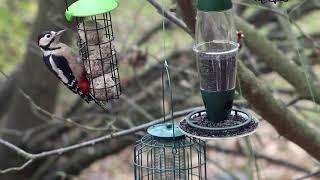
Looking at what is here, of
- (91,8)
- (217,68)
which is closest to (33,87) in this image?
(91,8)

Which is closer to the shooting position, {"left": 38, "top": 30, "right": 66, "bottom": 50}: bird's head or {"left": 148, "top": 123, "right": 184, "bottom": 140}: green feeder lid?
{"left": 148, "top": 123, "right": 184, "bottom": 140}: green feeder lid

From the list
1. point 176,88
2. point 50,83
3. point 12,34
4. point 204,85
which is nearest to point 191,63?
point 176,88

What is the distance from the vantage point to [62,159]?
5.89 m

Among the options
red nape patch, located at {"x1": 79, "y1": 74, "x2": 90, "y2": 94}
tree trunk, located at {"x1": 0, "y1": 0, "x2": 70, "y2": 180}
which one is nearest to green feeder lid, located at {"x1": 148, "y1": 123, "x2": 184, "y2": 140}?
red nape patch, located at {"x1": 79, "y1": 74, "x2": 90, "y2": 94}

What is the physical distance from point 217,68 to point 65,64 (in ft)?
3.28

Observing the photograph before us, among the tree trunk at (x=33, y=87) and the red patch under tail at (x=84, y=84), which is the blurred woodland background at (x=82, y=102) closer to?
the tree trunk at (x=33, y=87)

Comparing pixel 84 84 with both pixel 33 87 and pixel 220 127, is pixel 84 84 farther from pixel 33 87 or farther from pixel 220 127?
pixel 33 87

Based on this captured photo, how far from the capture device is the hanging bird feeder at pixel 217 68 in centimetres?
245

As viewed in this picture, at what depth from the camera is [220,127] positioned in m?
2.41

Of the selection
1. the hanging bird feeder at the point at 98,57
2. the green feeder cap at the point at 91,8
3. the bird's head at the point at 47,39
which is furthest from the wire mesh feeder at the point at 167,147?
the bird's head at the point at 47,39

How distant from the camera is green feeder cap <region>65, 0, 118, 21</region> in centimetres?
252

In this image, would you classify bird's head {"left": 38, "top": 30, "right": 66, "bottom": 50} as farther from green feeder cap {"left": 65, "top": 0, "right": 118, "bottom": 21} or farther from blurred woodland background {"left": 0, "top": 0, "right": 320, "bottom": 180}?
blurred woodland background {"left": 0, "top": 0, "right": 320, "bottom": 180}

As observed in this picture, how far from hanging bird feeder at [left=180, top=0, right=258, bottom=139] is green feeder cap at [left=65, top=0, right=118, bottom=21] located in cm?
35

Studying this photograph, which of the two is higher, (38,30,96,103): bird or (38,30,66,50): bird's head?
(38,30,66,50): bird's head
